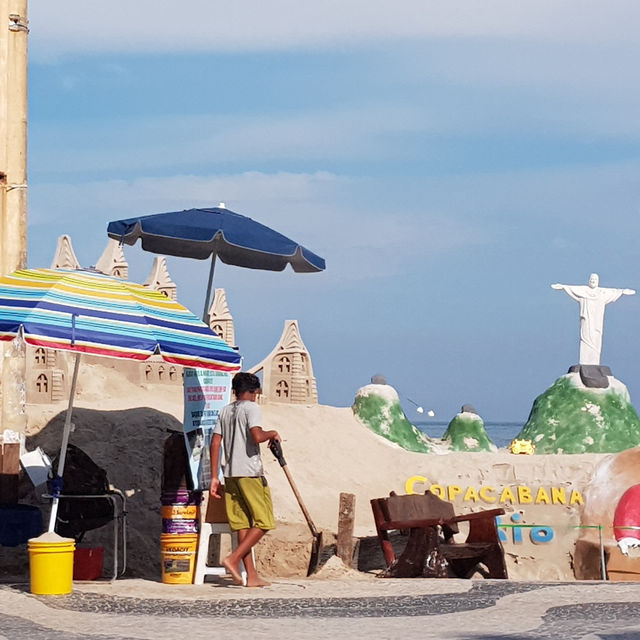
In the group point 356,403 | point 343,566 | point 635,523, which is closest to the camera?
point 343,566

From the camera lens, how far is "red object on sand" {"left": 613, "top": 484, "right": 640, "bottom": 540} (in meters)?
14.5

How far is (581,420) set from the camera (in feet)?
69.5

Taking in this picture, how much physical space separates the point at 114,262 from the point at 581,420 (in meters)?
9.32

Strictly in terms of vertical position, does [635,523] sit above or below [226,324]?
below

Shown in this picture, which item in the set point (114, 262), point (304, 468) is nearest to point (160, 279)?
point (114, 262)

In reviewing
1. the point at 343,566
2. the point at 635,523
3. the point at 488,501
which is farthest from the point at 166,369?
the point at 343,566

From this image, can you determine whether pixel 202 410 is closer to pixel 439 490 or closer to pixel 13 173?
pixel 13 173

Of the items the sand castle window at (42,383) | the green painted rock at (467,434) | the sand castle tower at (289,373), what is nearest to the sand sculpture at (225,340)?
the sand castle tower at (289,373)

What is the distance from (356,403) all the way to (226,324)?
3.01 metres

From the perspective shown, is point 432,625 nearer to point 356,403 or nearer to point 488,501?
point 488,501

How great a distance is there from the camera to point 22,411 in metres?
10.9

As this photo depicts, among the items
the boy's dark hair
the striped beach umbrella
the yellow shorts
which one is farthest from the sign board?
the striped beach umbrella

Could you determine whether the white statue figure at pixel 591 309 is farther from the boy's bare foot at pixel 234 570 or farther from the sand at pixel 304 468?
the boy's bare foot at pixel 234 570

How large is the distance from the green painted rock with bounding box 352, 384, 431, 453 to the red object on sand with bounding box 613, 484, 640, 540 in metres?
6.95
